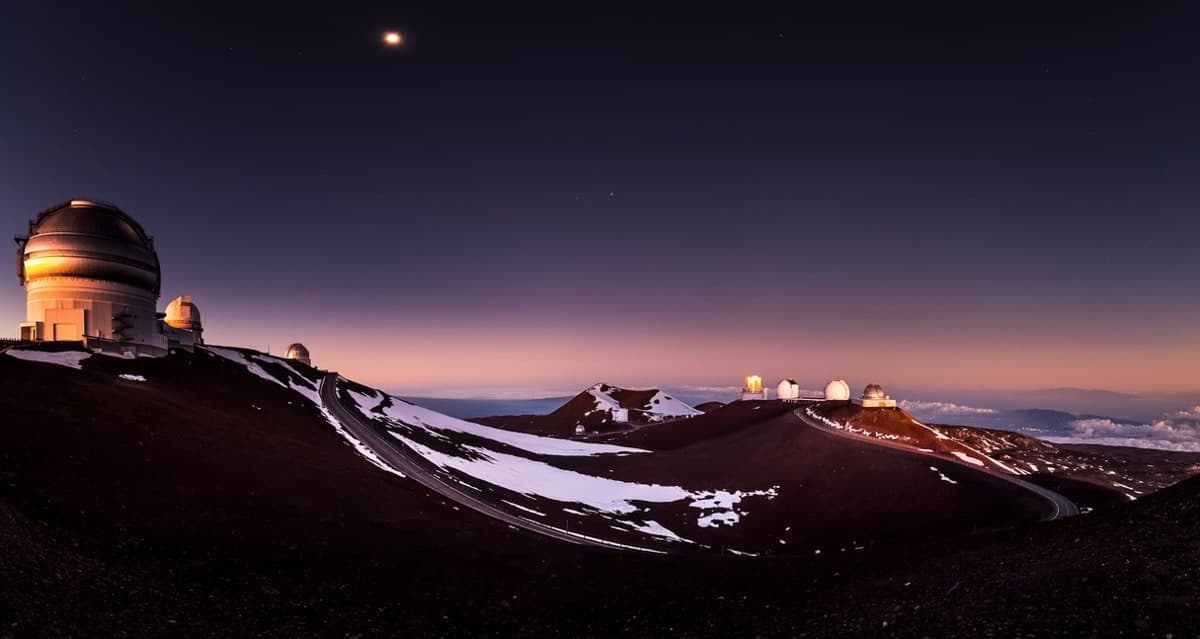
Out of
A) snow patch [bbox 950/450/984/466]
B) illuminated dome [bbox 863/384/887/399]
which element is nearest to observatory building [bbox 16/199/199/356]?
snow patch [bbox 950/450/984/466]

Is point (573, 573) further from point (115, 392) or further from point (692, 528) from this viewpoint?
point (115, 392)

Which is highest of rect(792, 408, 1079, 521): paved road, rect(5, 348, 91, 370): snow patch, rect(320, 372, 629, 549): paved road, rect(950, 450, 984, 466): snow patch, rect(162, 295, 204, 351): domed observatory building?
rect(162, 295, 204, 351): domed observatory building

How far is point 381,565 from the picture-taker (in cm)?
2250

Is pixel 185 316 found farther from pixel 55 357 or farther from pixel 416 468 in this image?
pixel 416 468

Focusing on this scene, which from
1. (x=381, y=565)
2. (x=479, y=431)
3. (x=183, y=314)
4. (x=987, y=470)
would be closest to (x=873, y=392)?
(x=987, y=470)

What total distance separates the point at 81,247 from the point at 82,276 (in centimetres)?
296

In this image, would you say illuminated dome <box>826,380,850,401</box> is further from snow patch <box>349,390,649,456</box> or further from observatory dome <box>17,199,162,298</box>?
observatory dome <box>17,199,162,298</box>

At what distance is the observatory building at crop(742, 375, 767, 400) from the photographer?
161750 mm

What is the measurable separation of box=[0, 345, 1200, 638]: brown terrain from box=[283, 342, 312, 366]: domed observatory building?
74.5 meters

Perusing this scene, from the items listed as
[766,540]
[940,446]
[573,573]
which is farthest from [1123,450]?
[573,573]

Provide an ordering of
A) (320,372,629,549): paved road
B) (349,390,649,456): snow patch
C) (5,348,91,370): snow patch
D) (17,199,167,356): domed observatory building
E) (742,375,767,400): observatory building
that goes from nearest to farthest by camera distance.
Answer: (320,372,629,549): paved road, (5,348,91,370): snow patch, (17,199,167,356): domed observatory building, (349,390,649,456): snow patch, (742,375,767,400): observatory building

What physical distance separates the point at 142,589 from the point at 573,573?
1631cm

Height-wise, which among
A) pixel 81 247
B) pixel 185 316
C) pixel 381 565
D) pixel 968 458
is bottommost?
pixel 968 458

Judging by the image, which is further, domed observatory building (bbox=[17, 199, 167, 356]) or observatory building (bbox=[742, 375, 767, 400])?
observatory building (bbox=[742, 375, 767, 400])
